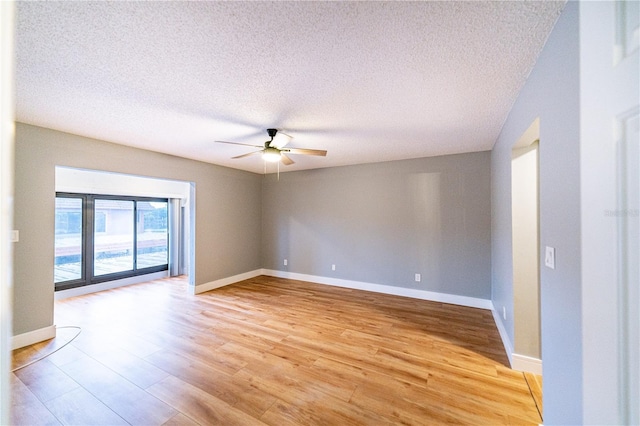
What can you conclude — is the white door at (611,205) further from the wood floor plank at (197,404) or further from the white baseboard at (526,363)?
the wood floor plank at (197,404)

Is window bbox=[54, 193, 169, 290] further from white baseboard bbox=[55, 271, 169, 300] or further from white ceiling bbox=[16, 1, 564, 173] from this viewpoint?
white ceiling bbox=[16, 1, 564, 173]

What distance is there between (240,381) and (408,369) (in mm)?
1484

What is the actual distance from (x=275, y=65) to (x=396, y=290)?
3.92 metres

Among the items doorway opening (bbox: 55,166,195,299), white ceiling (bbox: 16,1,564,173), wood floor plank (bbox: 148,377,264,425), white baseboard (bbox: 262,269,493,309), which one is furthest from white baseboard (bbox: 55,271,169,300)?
wood floor plank (bbox: 148,377,264,425)

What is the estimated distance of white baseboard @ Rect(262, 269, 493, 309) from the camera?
3744mm

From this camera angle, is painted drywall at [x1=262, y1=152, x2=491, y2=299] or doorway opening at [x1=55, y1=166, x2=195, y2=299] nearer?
painted drywall at [x1=262, y1=152, x2=491, y2=299]

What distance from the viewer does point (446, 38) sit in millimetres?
1385

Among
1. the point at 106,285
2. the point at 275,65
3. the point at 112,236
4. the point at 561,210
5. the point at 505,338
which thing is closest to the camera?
the point at 561,210

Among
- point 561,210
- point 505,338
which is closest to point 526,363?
point 505,338

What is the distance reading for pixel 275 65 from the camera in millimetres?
1644

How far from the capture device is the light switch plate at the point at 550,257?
1349mm

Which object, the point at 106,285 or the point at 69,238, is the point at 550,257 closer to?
the point at 106,285

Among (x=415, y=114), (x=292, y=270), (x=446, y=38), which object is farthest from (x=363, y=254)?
(x=446, y=38)

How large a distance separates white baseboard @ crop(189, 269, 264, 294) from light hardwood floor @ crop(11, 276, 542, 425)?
711 millimetres
